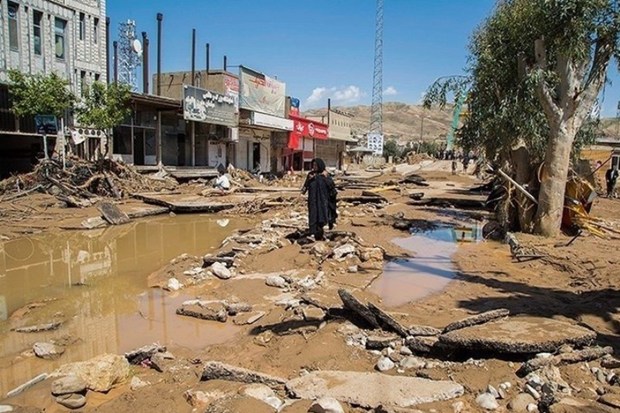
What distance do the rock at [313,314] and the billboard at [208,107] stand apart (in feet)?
68.0

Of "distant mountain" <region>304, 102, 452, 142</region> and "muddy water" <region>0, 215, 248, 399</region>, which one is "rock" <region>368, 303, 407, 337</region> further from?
"distant mountain" <region>304, 102, 452, 142</region>

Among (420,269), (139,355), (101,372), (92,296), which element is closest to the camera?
(101,372)

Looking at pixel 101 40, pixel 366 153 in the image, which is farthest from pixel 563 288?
pixel 366 153

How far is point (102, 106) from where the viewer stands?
754 inches

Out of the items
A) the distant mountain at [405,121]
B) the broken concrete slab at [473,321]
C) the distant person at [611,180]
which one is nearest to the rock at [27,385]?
the broken concrete slab at [473,321]

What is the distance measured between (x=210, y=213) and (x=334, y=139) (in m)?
31.1

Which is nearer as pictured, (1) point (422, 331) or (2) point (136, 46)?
(1) point (422, 331)

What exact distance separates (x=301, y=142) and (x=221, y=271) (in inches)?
1243

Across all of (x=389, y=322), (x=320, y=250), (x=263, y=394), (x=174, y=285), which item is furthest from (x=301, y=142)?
(x=263, y=394)

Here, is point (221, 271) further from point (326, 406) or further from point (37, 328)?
point (326, 406)

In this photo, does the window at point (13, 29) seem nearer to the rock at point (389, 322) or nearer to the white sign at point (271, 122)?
the white sign at point (271, 122)

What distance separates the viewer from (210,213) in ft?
58.0

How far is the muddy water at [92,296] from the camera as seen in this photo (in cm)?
568

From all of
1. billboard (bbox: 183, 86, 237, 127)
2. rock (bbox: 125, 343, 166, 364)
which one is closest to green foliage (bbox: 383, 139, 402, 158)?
billboard (bbox: 183, 86, 237, 127)
